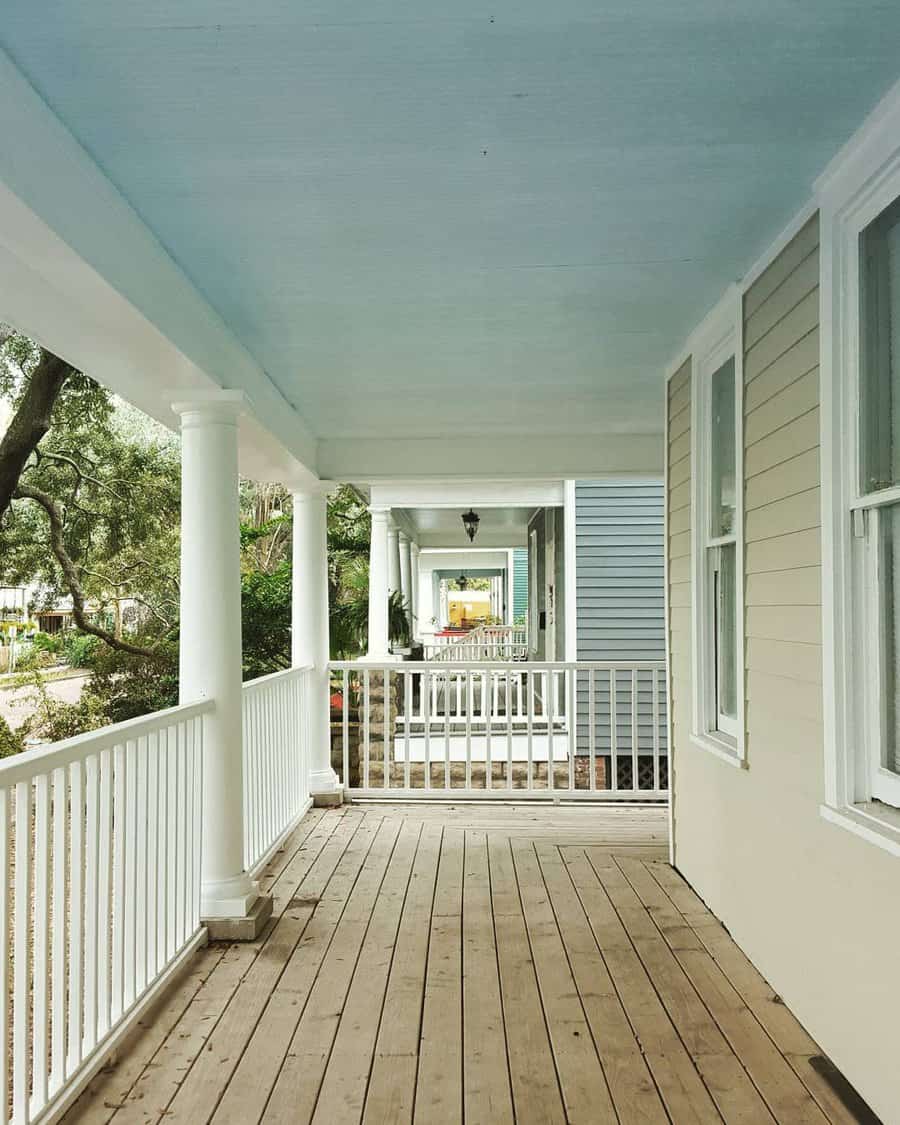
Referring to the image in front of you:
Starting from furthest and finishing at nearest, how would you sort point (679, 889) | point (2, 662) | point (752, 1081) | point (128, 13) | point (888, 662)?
point (2, 662), point (679, 889), point (752, 1081), point (888, 662), point (128, 13)

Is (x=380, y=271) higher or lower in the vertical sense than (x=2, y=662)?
higher

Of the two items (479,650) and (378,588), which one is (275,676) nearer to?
(378,588)

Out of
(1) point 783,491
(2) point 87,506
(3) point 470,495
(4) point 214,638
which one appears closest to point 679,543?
(1) point 783,491

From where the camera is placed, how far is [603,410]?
6.06 m

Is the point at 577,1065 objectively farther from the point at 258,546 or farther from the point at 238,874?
the point at 258,546

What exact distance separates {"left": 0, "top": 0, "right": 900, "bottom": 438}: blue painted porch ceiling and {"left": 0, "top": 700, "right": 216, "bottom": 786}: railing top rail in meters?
1.54

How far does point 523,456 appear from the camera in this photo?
679 centimetres

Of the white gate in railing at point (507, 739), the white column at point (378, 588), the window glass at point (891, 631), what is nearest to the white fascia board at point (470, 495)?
the white column at point (378, 588)

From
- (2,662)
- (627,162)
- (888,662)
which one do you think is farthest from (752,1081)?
(2,662)

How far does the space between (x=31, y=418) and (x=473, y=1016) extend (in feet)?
23.1

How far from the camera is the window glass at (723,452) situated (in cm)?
418

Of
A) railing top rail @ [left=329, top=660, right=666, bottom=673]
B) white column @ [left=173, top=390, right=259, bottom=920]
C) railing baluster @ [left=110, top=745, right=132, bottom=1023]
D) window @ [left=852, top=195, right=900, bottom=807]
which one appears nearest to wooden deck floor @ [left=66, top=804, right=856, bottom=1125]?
railing baluster @ [left=110, top=745, right=132, bottom=1023]

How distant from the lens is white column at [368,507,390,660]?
34.1 ft

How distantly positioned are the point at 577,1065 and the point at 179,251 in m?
2.82
